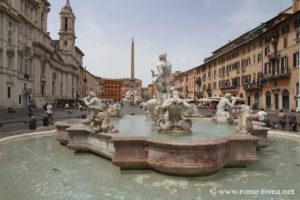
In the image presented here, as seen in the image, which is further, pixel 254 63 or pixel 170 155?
pixel 254 63

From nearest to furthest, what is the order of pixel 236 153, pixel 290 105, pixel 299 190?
pixel 299 190 < pixel 236 153 < pixel 290 105

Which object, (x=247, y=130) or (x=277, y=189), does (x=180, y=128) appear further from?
(x=277, y=189)

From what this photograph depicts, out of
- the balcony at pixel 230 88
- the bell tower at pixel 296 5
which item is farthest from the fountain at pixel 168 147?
the balcony at pixel 230 88

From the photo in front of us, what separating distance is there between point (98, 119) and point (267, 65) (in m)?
37.3

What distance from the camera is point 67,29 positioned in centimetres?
7981

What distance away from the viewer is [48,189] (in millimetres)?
4809

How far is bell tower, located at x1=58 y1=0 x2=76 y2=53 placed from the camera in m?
78.9

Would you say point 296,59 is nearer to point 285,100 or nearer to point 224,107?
point 285,100

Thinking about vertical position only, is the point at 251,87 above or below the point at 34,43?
below

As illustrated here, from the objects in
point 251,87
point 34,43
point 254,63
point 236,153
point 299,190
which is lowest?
point 299,190

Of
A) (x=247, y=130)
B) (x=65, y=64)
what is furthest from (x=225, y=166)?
(x=65, y=64)

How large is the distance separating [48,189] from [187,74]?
8305 centimetres

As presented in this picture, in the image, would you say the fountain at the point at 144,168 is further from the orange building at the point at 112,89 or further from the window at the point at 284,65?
the orange building at the point at 112,89

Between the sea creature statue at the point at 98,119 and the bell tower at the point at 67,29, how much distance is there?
76014 mm
